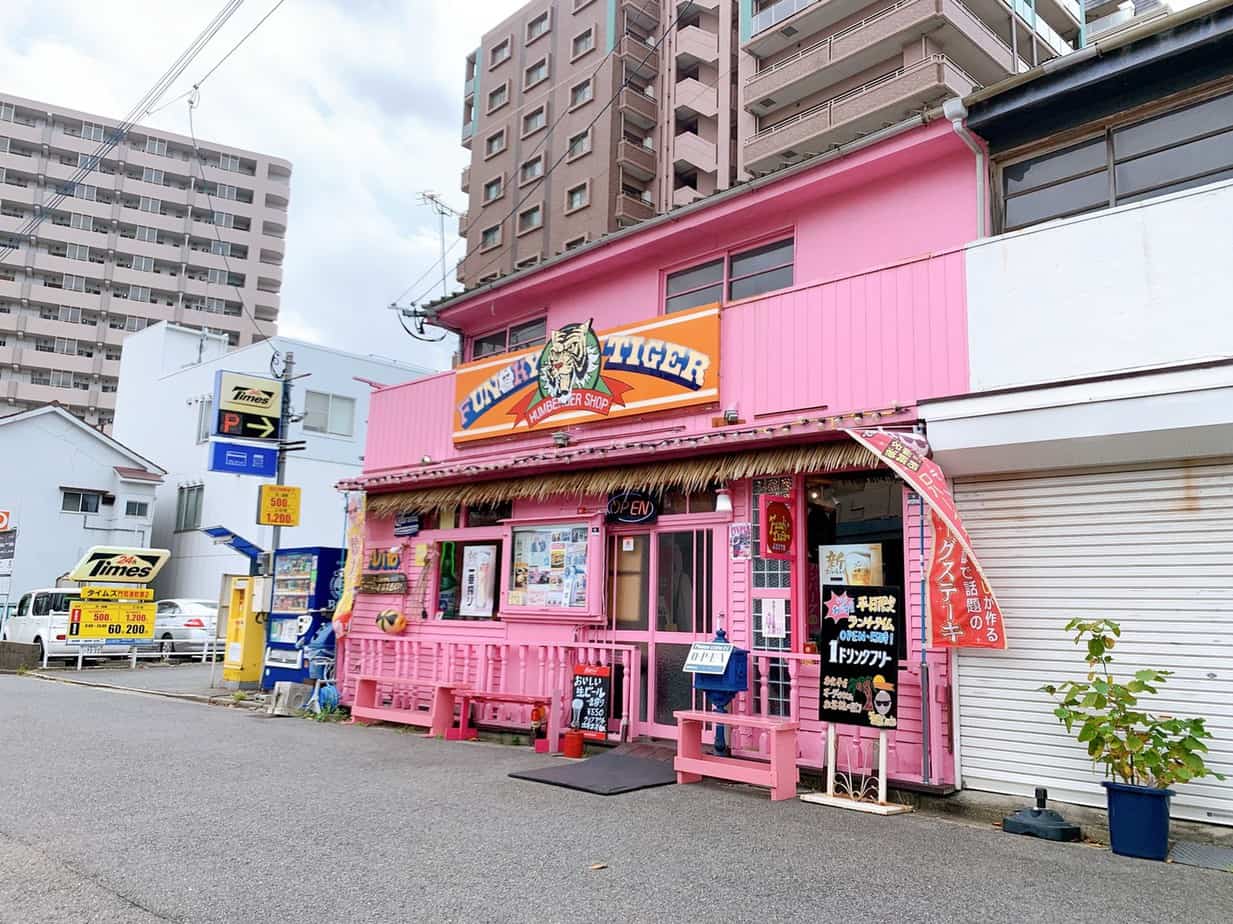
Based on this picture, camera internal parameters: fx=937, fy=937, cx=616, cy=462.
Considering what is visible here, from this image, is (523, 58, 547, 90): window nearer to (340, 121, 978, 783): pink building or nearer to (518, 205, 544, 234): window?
(518, 205, 544, 234): window

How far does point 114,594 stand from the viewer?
22.3 meters

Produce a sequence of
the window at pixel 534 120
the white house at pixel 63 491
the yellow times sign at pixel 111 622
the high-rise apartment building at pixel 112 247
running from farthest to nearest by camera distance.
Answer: the high-rise apartment building at pixel 112 247
the window at pixel 534 120
the white house at pixel 63 491
the yellow times sign at pixel 111 622

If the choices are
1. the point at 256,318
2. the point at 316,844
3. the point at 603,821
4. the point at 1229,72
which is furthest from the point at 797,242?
the point at 256,318

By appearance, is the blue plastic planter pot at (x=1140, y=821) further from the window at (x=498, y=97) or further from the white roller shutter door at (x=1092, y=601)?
the window at (x=498, y=97)

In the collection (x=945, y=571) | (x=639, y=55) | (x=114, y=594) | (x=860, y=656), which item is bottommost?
(x=860, y=656)

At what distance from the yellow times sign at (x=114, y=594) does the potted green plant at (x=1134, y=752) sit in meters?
21.4

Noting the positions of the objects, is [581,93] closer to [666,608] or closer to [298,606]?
[298,606]

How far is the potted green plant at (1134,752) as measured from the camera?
624 centimetres

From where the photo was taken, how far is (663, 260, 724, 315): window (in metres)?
11.5

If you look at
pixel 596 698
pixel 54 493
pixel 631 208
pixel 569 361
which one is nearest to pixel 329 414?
pixel 54 493

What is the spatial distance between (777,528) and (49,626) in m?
20.8

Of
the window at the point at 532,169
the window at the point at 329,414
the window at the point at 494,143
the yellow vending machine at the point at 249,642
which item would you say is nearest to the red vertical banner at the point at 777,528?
the yellow vending machine at the point at 249,642

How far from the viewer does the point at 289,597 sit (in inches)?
602

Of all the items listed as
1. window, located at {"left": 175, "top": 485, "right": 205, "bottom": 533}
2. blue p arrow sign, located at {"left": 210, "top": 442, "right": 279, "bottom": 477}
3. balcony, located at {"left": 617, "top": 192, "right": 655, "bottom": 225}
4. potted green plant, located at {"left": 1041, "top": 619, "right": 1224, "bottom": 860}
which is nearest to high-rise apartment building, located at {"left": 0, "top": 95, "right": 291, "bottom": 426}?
window, located at {"left": 175, "top": 485, "right": 205, "bottom": 533}
